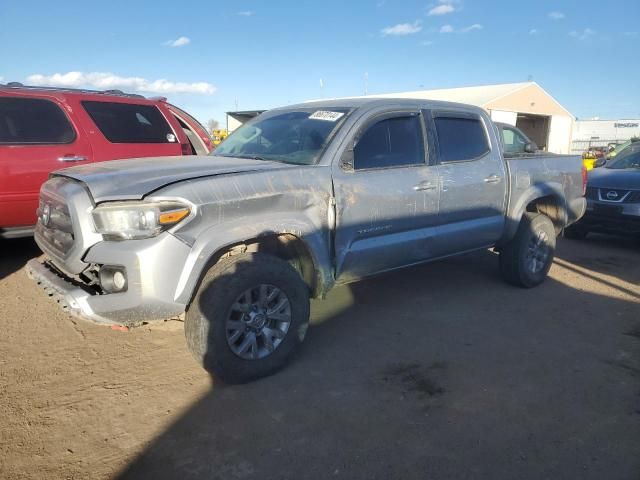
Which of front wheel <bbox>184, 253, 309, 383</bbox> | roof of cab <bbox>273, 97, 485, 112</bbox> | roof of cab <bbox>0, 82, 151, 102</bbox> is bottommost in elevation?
front wheel <bbox>184, 253, 309, 383</bbox>

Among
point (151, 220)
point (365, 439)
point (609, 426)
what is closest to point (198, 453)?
point (365, 439)

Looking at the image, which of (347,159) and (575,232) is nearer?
(347,159)

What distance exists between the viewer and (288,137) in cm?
386

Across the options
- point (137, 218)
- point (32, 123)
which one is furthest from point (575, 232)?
point (32, 123)

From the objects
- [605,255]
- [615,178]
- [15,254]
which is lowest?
[605,255]

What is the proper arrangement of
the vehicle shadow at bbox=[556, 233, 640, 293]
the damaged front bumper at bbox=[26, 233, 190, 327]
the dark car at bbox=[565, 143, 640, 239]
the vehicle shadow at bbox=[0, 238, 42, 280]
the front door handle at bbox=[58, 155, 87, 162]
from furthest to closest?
the dark car at bbox=[565, 143, 640, 239], the vehicle shadow at bbox=[556, 233, 640, 293], the vehicle shadow at bbox=[0, 238, 42, 280], the front door handle at bbox=[58, 155, 87, 162], the damaged front bumper at bbox=[26, 233, 190, 327]

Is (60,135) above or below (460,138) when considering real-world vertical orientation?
Answer: above

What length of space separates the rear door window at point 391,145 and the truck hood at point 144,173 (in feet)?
2.21

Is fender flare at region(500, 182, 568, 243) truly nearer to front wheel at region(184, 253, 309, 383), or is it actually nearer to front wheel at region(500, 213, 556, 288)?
front wheel at region(500, 213, 556, 288)

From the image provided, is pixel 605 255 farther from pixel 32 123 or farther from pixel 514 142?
pixel 32 123

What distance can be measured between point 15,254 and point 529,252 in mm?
6126

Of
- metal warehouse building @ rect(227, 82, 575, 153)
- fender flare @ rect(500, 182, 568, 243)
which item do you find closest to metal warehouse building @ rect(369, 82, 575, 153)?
metal warehouse building @ rect(227, 82, 575, 153)

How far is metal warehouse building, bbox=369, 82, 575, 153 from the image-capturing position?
3008cm

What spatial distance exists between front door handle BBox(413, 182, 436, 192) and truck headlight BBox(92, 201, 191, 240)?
1960 millimetres
